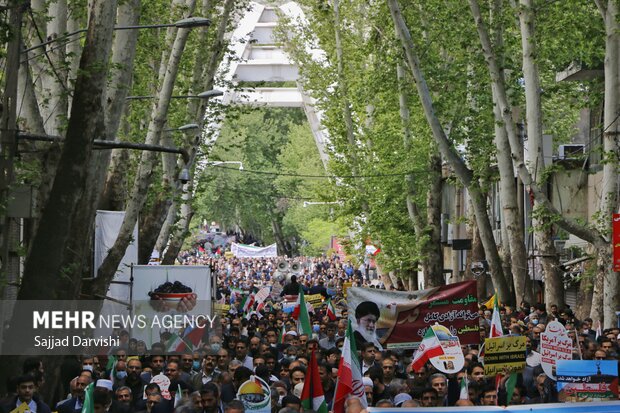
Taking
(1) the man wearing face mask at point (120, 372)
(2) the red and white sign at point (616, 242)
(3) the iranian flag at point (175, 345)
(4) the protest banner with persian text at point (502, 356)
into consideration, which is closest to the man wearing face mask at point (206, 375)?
Result: (1) the man wearing face mask at point (120, 372)

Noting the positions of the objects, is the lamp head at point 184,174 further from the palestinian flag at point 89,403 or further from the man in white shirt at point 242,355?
the palestinian flag at point 89,403

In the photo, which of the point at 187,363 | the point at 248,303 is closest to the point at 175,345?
the point at 187,363

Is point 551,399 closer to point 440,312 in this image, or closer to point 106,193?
point 440,312

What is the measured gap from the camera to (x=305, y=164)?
317 feet

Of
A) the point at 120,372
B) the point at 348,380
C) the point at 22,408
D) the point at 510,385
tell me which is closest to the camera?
the point at 22,408

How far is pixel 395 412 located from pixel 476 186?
22.9m

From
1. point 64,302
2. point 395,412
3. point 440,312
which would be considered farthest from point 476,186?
point 395,412

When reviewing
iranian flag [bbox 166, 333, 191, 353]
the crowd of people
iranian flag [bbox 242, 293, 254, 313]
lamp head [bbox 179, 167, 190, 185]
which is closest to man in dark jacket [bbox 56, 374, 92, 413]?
the crowd of people

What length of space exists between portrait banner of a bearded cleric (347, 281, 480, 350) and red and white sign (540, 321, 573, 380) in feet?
11.0

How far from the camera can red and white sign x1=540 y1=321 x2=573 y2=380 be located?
15500mm

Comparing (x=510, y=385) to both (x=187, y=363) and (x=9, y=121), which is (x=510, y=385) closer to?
(x=187, y=363)

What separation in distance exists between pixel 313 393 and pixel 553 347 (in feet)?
12.2

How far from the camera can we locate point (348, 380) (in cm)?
1301

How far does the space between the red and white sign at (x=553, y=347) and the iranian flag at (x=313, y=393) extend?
3.16 meters
